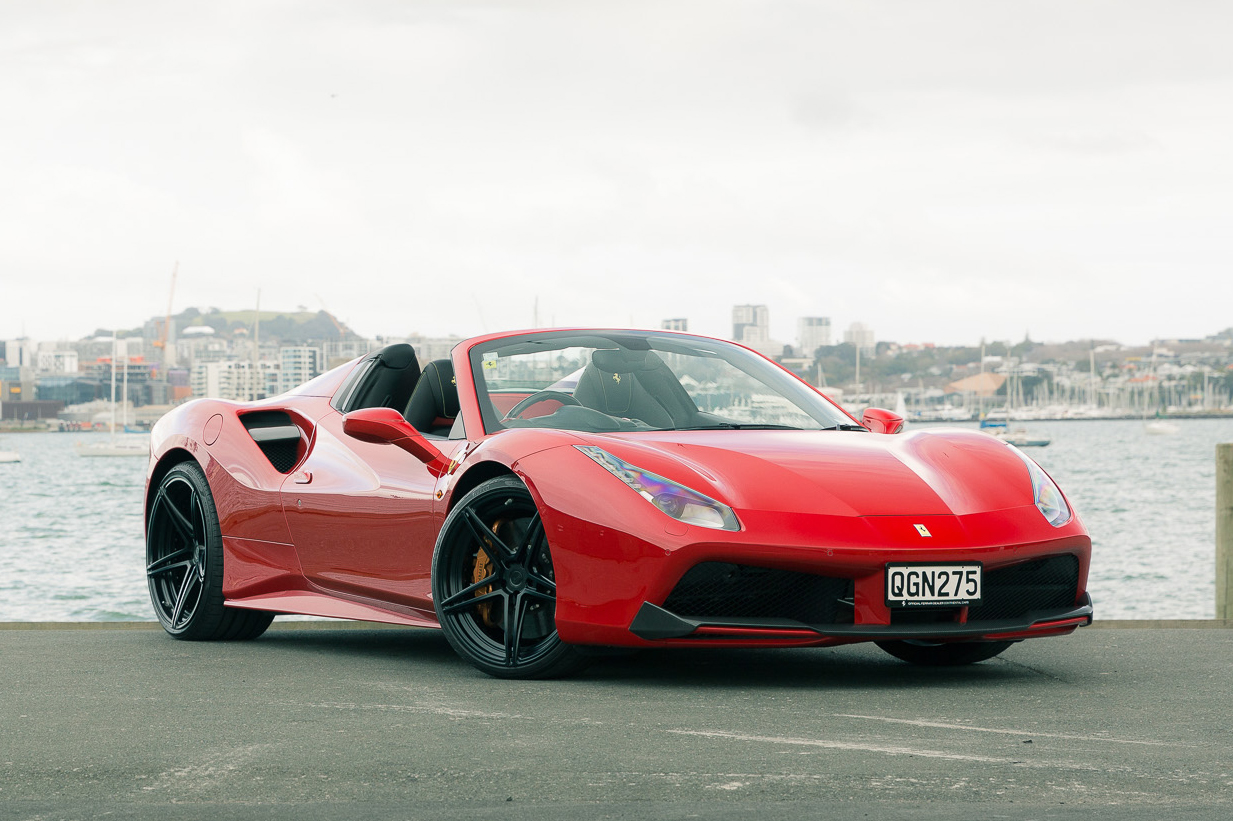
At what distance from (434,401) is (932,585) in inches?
89.5

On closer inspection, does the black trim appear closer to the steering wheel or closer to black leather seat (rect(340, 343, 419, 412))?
the steering wheel

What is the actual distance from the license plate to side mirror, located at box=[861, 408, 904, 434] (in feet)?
4.23

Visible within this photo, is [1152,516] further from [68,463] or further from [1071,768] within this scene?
[68,463]

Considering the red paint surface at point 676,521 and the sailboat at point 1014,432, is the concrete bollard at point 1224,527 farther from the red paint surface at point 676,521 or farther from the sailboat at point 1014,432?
the sailboat at point 1014,432

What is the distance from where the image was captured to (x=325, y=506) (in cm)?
620

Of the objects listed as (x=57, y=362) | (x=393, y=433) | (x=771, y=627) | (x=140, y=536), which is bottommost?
(x=140, y=536)

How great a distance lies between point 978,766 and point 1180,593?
87.0 ft

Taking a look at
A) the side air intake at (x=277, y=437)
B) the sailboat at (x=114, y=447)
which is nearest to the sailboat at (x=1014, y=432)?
the sailboat at (x=114, y=447)

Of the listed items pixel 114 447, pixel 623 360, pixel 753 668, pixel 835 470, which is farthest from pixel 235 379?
pixel 835 470

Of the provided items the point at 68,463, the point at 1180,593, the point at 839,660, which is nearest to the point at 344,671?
the point at 839,660

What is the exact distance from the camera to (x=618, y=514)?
4.76 metres

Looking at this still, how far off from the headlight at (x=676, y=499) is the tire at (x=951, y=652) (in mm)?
1240

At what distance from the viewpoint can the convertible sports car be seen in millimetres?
4723

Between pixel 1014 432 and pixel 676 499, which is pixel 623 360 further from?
pixel 1014 432
